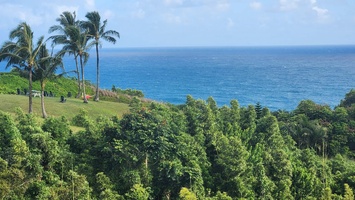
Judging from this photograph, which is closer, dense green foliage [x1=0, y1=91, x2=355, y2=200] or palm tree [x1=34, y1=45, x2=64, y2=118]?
dense green foliage [x1=0, y1=91, x2=355, y2=200]

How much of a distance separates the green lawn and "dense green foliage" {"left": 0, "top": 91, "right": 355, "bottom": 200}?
7.63 m

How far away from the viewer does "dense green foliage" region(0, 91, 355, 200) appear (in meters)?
14.3

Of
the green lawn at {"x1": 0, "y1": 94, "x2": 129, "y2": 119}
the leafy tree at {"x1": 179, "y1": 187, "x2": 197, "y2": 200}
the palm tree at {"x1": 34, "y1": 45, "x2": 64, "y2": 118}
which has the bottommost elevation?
the leafy tree at {"x1": 179, "y1": 187, "x2": 197, "y2": 200}

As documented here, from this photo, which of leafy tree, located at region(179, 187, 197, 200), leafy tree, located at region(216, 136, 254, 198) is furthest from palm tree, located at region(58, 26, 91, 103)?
leafy tree, located at region(179, 187, 197, 200)

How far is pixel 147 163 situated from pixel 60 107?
18021mm

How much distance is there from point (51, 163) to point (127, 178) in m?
3.40

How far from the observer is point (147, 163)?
17.5 meters

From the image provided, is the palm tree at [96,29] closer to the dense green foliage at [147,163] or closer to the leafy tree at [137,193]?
the dense green foliage at [147,163]

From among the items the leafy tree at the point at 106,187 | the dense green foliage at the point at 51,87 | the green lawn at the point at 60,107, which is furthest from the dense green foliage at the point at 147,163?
the dense green foliage at the point at 51,87

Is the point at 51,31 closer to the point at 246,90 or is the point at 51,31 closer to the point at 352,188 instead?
the point at 352,188

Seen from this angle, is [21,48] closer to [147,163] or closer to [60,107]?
[60,107]

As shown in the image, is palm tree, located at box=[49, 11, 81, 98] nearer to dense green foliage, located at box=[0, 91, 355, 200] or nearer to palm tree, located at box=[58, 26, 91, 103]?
palm tree, located at box=[58, 26, 91, 103]

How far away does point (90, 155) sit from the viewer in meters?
17.5

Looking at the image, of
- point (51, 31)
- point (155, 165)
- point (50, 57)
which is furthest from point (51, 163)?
point (51, 31)
